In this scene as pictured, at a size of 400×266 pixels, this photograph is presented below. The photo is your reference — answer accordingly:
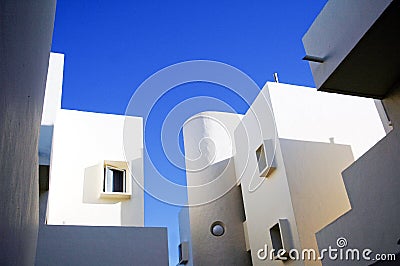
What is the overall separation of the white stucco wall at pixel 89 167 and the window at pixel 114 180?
0.16 m

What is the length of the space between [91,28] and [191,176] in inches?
221

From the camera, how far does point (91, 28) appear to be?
20.7ft

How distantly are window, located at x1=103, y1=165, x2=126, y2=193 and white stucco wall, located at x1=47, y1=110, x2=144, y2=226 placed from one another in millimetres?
157

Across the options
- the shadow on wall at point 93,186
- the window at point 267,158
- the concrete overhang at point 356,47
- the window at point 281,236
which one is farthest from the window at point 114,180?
the concrete overhang at point 356,47

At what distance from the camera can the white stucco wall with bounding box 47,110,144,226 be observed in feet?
21.6

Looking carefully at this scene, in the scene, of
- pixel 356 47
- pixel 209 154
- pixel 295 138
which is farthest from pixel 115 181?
pixel 356 47

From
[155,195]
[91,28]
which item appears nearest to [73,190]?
[155,195]

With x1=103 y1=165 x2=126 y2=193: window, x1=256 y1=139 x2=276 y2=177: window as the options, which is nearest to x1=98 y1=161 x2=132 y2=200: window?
x1=103 y1=165 x2=126 y2=193: window

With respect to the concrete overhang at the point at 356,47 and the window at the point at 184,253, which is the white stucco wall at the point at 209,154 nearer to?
the window at the point at 184,253

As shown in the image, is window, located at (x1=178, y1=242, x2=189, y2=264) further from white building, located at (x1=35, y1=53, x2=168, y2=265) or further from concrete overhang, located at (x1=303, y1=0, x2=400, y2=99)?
concrete overhang, located at (x1=303, y1=0, x2=400, y2=99)

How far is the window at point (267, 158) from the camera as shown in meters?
8.00

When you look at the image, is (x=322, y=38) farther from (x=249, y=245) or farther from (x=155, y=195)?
(x=249, y=245)

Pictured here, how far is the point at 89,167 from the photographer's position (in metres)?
7.05

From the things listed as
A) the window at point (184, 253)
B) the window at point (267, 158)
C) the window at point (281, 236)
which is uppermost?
the window at point (267, 158)
